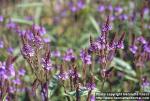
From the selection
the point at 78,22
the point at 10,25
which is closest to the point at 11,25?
the point at 10,25

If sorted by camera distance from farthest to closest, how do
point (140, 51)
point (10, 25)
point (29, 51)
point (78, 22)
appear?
1. point (78, 22)
2. point (10, 25)
3. point (140, 51)
4. point (29, 51)

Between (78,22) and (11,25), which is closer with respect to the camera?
(11,25)

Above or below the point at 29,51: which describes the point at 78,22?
below

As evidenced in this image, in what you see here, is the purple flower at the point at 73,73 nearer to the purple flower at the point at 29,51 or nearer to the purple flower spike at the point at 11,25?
the purple flower at the point at 29,51

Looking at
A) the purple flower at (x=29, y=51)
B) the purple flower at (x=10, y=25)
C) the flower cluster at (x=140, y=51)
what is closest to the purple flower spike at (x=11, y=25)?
the purple flower at (x=10, y=25)

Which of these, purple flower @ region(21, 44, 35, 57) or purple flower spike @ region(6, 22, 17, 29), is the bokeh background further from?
purple flower @ region(21, 44, 35, 57)

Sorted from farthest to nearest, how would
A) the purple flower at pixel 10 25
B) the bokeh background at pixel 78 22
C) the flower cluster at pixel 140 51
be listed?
1. the purple flower at pixel 10 25
2. the bokeh background at pixel 78 22
3. the flower cluster at pixel 140 51

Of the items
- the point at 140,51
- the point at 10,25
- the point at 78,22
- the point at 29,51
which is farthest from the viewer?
the point at 78,22

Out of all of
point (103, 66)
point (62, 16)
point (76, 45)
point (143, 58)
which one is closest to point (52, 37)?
point (76, 45)

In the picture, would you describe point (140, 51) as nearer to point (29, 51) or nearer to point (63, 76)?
point (63, 76)

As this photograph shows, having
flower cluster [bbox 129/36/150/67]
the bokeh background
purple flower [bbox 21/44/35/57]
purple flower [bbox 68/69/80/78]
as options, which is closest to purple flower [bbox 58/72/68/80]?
purple flower [bbox 68/69/80/78]

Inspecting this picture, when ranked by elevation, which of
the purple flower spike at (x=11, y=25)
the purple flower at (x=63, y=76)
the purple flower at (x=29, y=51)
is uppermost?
the purple flower at (x=29, y=51)
